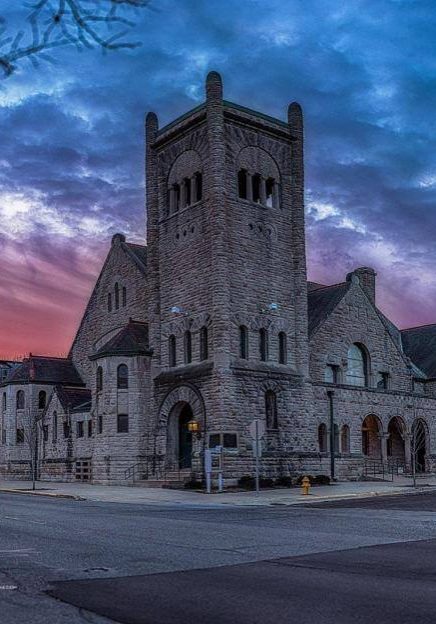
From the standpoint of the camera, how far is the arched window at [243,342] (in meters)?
40.3

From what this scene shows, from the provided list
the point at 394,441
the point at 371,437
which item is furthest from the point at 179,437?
the point at 394,441

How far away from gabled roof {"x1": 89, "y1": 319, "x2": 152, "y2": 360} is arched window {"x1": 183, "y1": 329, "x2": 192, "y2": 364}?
279 centimetres

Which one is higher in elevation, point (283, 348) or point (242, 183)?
point (242, 183)

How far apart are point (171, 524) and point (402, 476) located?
2990 centimetres

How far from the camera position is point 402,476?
45.3 m

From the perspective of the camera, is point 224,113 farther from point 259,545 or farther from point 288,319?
point 259,545

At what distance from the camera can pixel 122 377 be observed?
141 ft

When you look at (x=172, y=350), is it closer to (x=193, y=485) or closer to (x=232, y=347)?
(x=232, y=347)

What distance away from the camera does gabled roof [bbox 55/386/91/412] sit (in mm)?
48953

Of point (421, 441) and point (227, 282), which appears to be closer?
point (227, 282)

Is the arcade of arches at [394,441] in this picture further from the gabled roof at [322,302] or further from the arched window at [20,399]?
the arched window at [20,399]

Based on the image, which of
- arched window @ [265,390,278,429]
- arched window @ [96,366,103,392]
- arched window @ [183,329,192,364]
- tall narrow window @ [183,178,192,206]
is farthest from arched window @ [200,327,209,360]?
tall narrow window @ [183,178,192,206]

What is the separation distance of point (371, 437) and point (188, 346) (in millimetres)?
13502

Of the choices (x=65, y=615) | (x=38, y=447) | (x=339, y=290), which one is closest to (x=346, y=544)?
(x=65, y=615)
